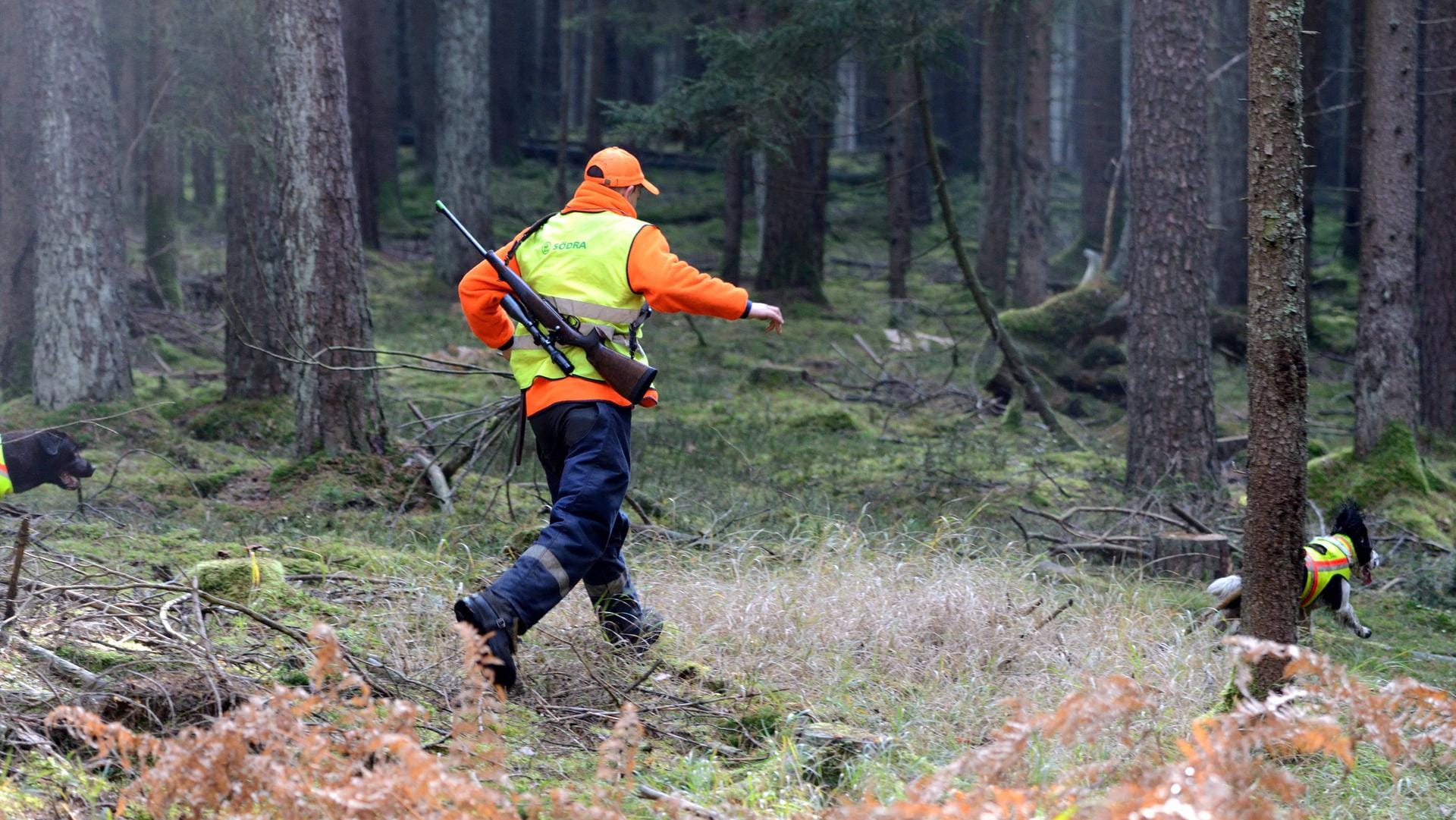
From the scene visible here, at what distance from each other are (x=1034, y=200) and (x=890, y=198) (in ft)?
7.32

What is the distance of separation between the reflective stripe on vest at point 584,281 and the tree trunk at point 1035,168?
563 inches

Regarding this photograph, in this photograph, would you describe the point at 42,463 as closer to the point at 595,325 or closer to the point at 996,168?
the point at 595,325

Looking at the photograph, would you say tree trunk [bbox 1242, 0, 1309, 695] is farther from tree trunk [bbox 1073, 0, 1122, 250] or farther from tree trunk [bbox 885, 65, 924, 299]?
tree trunk [bbox 1073, 0, 1122, 250]

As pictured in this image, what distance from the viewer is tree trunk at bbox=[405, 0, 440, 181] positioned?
2970cm

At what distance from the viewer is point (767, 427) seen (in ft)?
40.5

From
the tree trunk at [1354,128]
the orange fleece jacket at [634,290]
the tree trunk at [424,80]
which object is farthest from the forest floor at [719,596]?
the tree trunk at [424,80]

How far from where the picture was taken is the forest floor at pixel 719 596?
4.20 m

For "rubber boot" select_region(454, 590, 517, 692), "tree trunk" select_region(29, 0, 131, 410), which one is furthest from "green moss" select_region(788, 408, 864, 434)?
"rubber boot" select_region(454, 590, 517, 692)

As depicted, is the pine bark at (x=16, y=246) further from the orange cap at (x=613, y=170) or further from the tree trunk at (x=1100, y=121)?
the tree trunk at (x=1100, y=121)

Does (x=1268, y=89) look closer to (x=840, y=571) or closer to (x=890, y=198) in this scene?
(x=840, y=571)

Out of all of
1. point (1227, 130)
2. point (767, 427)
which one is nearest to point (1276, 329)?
point (767, 427)

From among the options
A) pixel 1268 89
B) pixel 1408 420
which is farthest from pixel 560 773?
pixel 1408 420

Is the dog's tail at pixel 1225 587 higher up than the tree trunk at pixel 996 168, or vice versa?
the tree trunk at pixel 996 168

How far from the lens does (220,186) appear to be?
1382 inches
